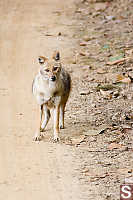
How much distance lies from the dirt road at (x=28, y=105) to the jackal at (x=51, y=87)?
447mm

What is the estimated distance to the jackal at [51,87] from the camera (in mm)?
10469

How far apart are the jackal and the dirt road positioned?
1.47ft

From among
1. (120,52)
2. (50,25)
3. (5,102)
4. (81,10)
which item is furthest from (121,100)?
(81,10)

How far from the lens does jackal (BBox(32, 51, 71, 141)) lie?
412 inches

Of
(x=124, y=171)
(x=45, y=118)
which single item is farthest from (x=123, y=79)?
(x=124, y=171)

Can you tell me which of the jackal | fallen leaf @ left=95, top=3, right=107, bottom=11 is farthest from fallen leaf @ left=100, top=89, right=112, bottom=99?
fallen leaf @ left=95, top=3, right=107, bottom=11

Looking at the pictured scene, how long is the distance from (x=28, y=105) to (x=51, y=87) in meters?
2.12

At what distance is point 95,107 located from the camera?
41.6 feet

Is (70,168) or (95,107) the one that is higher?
(95,107)

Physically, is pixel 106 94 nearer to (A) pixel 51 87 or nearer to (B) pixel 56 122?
(B) pixel 56 122

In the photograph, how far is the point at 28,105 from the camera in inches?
499

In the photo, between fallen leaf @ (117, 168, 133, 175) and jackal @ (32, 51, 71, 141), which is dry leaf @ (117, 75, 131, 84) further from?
fallen leaf @ (117, 168, 133, 175)

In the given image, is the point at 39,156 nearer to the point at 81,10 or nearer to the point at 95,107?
the point at 95,107

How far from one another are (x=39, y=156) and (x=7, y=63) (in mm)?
5918
